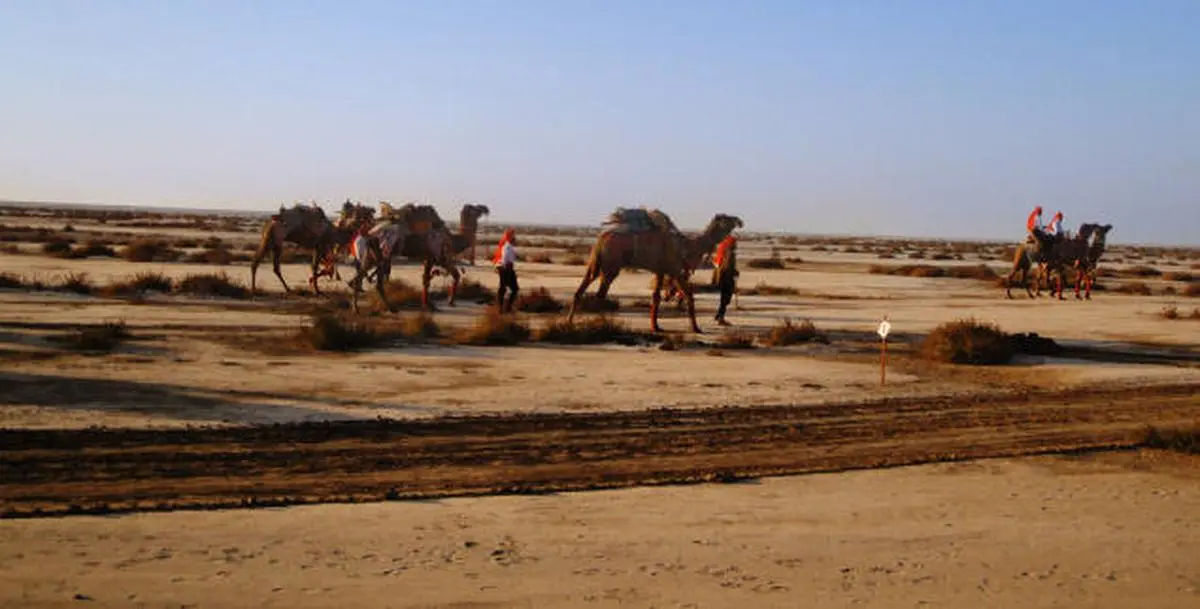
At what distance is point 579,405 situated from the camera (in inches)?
488

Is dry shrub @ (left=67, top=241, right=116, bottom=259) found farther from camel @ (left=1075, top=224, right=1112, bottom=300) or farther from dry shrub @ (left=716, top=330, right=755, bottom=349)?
camel @ (left=1075, top=224, right=1112, bottom=300)

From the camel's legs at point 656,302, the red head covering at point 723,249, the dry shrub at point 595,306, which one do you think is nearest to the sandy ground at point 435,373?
the dry shrub at point 595,306

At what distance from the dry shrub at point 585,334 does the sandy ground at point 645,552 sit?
33.3 feet

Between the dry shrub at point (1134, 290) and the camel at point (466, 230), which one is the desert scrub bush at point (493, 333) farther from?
the dry shrub at point (1134, 290)

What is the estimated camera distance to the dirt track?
8031 mm

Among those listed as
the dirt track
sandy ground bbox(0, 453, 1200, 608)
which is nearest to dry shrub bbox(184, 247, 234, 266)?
the dirt track

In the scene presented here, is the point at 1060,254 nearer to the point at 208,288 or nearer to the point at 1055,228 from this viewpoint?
the point at 1055,228

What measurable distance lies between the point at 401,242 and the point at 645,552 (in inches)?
709

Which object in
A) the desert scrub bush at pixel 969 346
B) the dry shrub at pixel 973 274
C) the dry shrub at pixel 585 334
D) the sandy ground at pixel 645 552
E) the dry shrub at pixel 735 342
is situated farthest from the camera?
the dry shrub at pixel 973 274

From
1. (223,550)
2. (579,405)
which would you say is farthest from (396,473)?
Answer: (579,405)

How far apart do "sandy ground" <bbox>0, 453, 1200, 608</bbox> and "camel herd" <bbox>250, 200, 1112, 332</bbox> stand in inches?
477

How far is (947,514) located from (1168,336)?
1712 centimetres

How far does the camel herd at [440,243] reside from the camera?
827 inches

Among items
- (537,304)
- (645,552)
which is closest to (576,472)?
(645,552)
